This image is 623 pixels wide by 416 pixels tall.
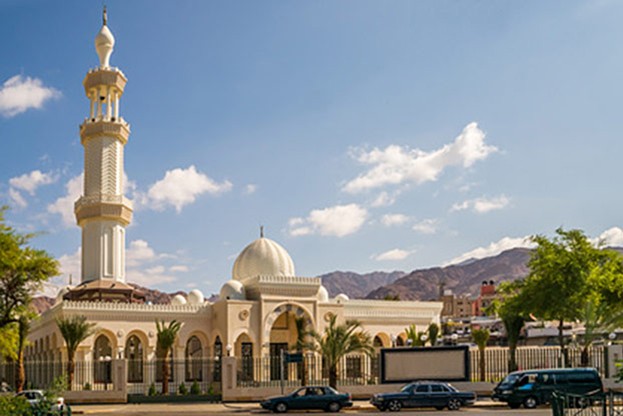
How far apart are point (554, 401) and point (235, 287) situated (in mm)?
40144

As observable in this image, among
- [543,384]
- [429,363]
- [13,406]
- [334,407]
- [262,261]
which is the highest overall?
[262,261]

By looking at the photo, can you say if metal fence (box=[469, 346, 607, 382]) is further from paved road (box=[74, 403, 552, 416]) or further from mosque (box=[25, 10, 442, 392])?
mosque (box=[25, 10, 442, 392])

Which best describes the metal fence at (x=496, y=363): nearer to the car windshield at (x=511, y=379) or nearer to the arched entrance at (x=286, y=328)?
the car windshield at (x=511, y=379)

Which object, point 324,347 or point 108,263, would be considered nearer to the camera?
point 324,347

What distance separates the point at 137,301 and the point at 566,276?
28467 mm

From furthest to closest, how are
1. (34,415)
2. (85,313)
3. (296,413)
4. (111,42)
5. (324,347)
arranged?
(111,42) < (85,313) < (324,347) < (296,413) < (34,415)

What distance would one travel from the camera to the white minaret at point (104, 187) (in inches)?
2178

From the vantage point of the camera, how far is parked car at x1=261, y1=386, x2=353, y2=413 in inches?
1136

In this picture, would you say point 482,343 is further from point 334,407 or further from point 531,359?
point 334,407

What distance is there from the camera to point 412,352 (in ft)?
115

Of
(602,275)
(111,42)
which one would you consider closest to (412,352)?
(602,275)

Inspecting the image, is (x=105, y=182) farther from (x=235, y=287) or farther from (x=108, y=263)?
(x=235, y=287)

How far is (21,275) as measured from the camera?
36.9m

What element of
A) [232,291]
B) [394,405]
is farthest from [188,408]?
[232,291]
